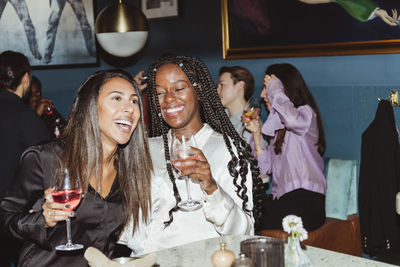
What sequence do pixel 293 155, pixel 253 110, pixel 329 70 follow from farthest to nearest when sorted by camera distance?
1. pixel 329 70
2. pixel 253 110
3. pixel 293 155

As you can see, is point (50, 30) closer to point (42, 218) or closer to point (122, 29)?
point (122, 29)

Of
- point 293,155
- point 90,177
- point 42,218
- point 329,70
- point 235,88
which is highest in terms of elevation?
point 329,70

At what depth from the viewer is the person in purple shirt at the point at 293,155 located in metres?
4.18

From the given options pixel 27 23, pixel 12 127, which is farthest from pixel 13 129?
pixel 27 23

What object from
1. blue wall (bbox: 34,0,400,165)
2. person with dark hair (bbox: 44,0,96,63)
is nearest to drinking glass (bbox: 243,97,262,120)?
blue wall (bbox: 34,0,400,165)

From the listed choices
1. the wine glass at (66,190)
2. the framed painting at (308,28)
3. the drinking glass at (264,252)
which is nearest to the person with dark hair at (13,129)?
the wine glass at (66,190)

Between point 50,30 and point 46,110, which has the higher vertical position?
point 50,30

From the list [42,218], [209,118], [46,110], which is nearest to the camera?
[42,218]

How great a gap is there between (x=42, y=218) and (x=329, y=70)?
3.22m

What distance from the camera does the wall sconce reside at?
12.6ft

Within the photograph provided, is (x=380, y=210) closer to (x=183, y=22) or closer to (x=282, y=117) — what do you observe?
(x=282, y=117)

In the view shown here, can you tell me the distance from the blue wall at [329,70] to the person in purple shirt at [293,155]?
364 mm

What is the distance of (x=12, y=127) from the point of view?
3783 mm

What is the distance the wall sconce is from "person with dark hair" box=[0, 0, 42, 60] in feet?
10.1
